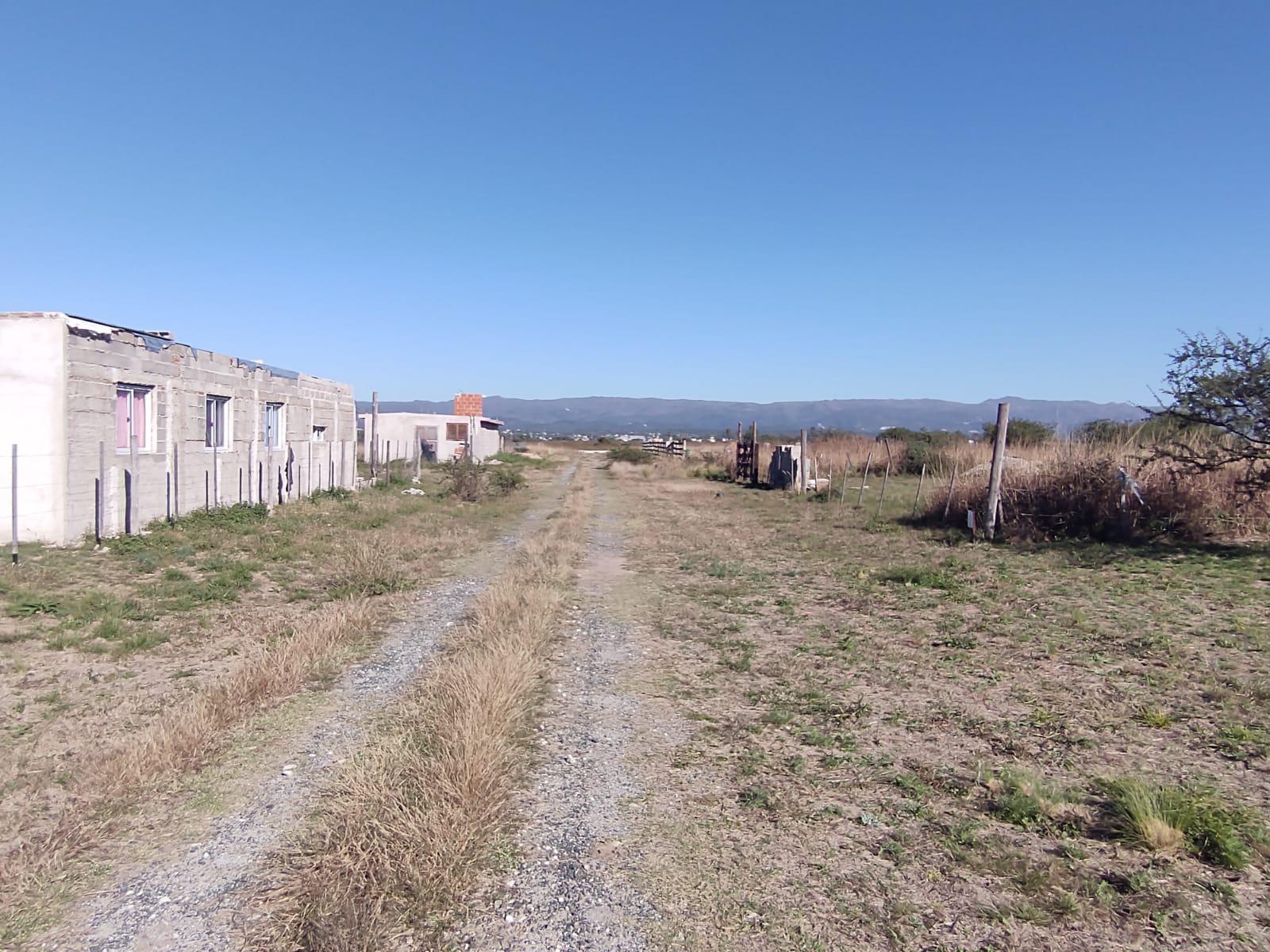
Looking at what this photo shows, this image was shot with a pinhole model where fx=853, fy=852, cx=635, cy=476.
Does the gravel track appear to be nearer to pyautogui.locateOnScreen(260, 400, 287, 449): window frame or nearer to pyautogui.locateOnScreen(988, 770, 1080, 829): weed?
pyautogui.locateOnScreen(988, 770, 1080, 829): weed

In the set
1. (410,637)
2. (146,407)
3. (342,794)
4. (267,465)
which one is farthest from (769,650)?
(267,465)

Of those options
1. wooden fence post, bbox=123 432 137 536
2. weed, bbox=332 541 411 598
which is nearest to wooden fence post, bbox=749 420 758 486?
weed, bbox=332 541 411 598

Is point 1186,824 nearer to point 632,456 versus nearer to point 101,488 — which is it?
point 101,488

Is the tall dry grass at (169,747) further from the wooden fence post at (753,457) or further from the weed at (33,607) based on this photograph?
the wooden fence post at (753,457)

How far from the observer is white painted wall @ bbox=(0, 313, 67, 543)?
38.5ft

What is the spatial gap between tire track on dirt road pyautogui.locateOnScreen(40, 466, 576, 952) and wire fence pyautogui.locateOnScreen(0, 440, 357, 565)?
7233 millimetres

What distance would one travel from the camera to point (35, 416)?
38.7ft

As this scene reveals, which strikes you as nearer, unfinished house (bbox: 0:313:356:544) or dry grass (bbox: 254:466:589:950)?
dry grass (bbox: 254:466:589:950)

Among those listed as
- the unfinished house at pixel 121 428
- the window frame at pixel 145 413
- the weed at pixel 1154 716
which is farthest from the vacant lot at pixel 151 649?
the weed at pixel 1154 716

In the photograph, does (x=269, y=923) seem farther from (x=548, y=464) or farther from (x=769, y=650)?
(x=548, y=464)

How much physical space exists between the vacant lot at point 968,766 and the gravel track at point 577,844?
7.8 inches

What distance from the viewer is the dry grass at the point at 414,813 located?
3414 millimetres

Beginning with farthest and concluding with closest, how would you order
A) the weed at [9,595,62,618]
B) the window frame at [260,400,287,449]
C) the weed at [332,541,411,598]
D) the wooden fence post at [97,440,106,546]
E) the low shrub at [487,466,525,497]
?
1. the low shrub at [487,466,525,497]
2. the window frame at [260,400,287,449]
3. the wooden fence post at [97,440,106,546]
4. the weed at [332,541,411,598]
5. the weed at [9,595,62,618]

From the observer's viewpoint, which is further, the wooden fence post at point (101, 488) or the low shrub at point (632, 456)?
the low shrub at point (632, 456)
